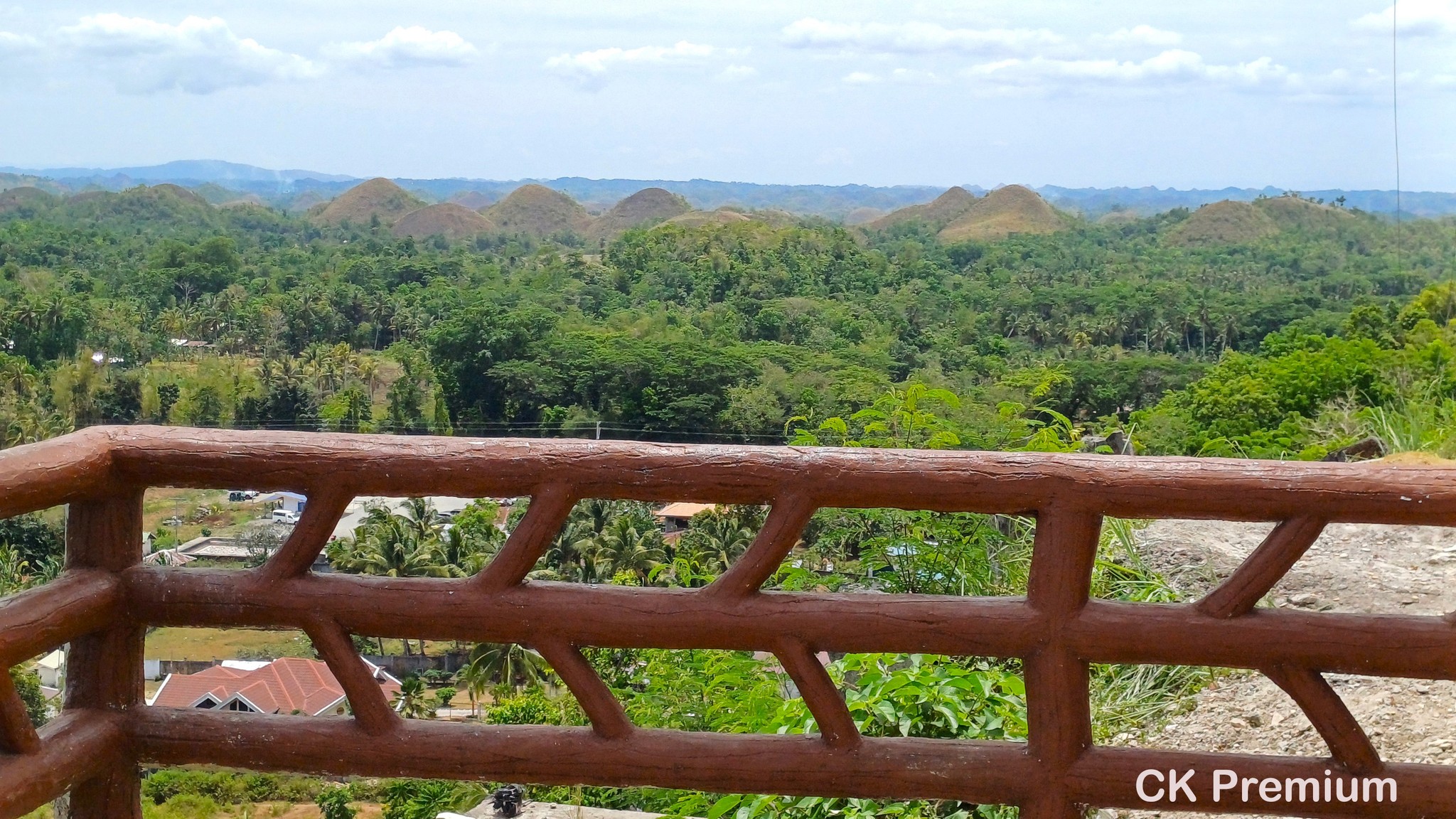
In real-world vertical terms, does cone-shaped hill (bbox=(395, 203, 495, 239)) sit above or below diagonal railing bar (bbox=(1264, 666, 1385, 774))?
above

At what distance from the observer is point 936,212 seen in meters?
79.9

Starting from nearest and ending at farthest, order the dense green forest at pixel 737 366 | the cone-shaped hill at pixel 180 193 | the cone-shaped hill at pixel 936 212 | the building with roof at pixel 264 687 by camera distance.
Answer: the dense green forest at pixel 737 366
the building with roof at pixel 264 687
the cone-shaped hill at pixel 180 193
the cone-shaped hill at pixel 936 212

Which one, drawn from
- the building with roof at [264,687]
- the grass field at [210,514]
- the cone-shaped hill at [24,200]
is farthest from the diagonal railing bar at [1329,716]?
the cone-shaped hill at [24,200]

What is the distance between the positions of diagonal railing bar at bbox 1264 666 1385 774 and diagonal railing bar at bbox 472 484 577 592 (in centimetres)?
65

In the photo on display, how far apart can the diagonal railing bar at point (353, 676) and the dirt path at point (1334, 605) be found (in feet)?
3.53

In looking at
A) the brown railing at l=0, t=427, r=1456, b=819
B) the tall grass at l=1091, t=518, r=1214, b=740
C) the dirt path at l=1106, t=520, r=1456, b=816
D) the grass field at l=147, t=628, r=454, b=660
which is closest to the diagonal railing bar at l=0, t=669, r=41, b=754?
the brown railing at l=0, t=427, r=1456, b=819

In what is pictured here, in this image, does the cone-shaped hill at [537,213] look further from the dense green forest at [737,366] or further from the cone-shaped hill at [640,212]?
the dense green forest at [737,366]

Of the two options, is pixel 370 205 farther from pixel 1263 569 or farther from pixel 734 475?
pixel 1263 569

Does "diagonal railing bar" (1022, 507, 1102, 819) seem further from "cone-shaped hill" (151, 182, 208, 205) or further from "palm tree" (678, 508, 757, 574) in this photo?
"cone-shaped hill" (151, 182, 208, 205)

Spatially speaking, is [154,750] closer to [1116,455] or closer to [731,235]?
[1116,455]

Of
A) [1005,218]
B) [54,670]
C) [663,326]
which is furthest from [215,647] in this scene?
[1005,218]

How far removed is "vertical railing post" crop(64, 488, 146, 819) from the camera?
1.20 metres

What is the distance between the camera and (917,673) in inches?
64.9

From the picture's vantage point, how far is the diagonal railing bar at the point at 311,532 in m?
1.17
